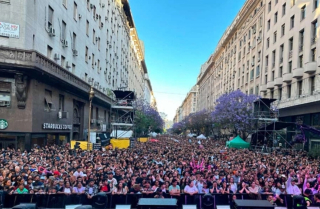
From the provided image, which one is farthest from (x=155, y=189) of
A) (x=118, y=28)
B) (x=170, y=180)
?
(x=118, y=28)

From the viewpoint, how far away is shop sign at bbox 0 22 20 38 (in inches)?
648

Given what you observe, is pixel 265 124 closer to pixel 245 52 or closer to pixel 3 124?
pixel 3 124

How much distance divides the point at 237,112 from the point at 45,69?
24.7 meters

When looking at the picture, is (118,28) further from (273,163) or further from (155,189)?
(155,189)

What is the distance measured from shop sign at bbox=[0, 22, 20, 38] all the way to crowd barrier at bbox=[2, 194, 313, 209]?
1255 cm

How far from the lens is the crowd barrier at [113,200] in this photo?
790cm

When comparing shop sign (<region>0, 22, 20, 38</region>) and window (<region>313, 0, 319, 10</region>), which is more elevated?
window (<region>313, 0, 319, 10</region>)

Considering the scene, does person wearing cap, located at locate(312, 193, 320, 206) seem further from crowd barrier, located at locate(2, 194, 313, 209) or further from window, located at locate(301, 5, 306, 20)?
window, located at locate(301, 5, 306, 20)

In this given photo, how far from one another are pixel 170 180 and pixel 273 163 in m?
8.46

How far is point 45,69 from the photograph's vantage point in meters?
17.1

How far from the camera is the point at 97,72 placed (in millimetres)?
35812

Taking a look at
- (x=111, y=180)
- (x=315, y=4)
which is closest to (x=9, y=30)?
(x=111, y=180)

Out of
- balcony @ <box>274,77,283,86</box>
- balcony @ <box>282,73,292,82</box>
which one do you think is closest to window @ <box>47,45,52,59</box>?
balcony @ <box>282,73,292,82</box>

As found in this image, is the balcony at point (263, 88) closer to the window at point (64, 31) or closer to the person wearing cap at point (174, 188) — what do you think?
the window at point (64, 31)
